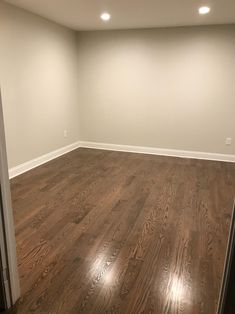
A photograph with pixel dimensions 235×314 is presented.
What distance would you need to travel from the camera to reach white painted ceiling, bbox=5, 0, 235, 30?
303cm

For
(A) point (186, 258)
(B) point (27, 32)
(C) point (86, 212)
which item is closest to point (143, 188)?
(C) point (86, 212)

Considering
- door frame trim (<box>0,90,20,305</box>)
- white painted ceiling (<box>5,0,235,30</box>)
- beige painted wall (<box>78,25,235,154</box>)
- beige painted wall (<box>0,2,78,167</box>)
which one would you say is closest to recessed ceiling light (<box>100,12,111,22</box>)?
white painted ceiling (<box>5,0,235,30</box>)

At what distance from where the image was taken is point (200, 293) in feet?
5.44

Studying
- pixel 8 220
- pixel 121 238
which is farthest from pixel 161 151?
pixel 8 220

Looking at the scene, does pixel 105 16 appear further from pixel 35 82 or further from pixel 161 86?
pixel 161 86

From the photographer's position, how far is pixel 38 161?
4.20 m

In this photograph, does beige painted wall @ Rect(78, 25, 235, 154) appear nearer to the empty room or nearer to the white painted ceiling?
the empty room

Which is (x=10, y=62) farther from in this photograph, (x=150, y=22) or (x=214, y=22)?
(x=214, y=22)

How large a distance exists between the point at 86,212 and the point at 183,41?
335 cm

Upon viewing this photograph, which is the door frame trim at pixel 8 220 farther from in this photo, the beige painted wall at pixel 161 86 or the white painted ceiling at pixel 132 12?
the beige painted wall at pixel 161 86

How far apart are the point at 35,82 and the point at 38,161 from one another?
1258 mm

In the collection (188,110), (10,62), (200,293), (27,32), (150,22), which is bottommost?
(200,293)

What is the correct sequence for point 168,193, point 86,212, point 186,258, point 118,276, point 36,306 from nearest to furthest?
point 36,306 → point 118,276 → point 186,258 → point 86,212 → point 168,193

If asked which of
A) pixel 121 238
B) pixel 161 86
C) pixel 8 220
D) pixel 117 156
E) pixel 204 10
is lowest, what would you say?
pixel 121 238
